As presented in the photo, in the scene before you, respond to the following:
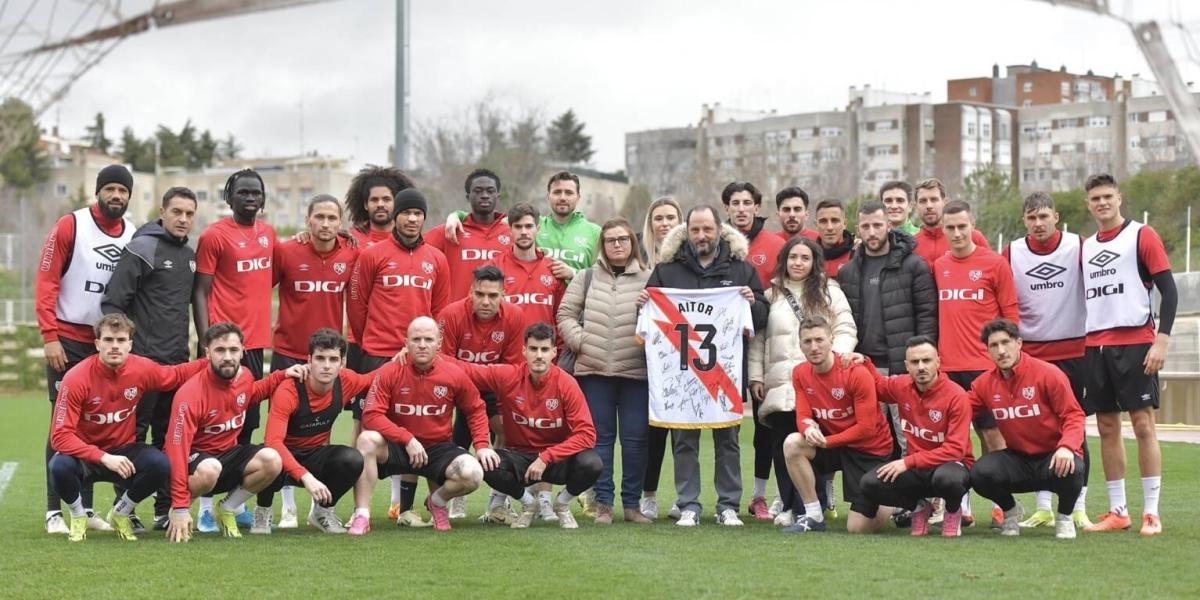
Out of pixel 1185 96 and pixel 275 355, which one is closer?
pixel 1185 96

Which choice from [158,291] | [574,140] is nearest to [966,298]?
[158,291]

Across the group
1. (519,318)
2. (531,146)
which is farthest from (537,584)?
(531,146)

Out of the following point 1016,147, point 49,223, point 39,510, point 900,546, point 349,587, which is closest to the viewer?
point 349,587

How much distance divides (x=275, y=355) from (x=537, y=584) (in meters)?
3.40

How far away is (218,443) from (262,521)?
1.72 ft

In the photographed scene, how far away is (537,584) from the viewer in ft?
20.4

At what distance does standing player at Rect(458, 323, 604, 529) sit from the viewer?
8273mm

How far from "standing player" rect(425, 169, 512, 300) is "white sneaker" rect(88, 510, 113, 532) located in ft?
8.29

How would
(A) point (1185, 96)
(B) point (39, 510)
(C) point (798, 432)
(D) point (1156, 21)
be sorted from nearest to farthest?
1. (D) point (1156, 21)
2. (A) point (1185, 96)
3. (C) point (798, 432)
4. (B) point (39, 510)

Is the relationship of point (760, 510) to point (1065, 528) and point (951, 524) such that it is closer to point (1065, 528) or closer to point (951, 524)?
point (951, 524)

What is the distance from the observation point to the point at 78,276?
8320 millimetres

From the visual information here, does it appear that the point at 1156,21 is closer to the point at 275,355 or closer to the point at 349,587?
the point at 349,587

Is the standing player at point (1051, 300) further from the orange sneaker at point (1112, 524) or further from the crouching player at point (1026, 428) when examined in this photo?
the crouching player at point (1026, 428)

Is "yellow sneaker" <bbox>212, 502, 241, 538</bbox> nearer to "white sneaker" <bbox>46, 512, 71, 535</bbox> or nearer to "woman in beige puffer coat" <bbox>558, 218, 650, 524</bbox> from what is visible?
"white sneaker" <bbox>46, 512, 71, 535</bbox>
